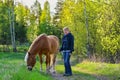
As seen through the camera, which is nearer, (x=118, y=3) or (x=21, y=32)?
(x=118, y=3)

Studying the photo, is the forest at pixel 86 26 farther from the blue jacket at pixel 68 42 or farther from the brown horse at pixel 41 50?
the blue jacket at pixel 68 42

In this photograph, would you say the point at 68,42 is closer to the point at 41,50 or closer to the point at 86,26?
the point at 41,50

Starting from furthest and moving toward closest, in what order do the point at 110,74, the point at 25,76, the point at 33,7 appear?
the point at 33,7 → the point at 110,74 → the point at 25,76

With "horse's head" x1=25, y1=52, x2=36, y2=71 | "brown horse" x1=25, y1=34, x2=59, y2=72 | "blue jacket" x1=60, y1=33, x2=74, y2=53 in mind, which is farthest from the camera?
"brown horse" x1=25, y1=34, x2=59, y2=72

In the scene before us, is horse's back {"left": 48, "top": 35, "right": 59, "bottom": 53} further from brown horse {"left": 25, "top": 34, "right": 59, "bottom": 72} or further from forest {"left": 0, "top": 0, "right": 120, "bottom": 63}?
forest {"left": 0, "top": 0, "right": 120, "bottom": 63}

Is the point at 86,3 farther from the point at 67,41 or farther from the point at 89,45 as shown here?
the point at 67,41

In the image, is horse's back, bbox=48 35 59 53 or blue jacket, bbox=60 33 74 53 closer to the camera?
blue jacket, bbox=60 33 74 53

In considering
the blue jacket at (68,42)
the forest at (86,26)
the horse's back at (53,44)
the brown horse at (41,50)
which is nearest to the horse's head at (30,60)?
the brown horse at (41,50)

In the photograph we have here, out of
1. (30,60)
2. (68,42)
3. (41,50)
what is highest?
(68,42)

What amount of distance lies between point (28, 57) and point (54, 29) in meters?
50.8

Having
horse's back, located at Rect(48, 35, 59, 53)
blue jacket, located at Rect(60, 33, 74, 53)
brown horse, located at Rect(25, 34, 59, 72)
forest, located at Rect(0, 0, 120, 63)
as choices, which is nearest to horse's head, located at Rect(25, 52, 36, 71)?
brown horse, located at Rect(25, 34, 59, 72)

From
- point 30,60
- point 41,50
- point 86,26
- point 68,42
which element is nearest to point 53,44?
point 41,50

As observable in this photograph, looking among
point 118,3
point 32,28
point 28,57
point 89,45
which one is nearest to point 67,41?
point 28,57

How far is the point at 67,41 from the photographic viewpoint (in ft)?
47.7
